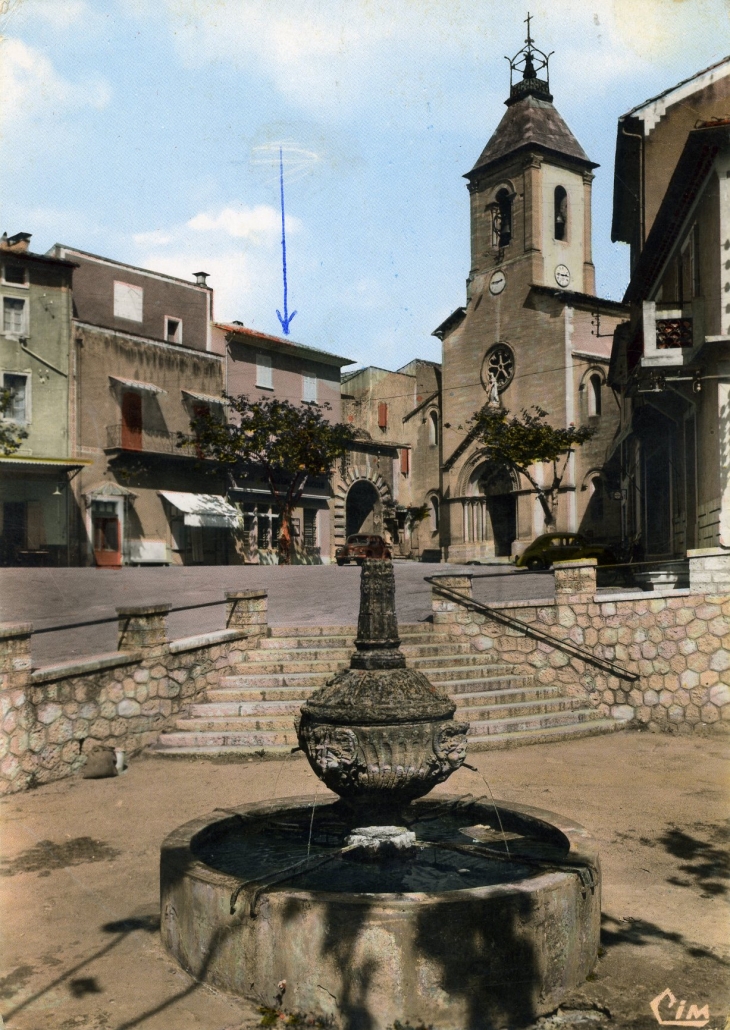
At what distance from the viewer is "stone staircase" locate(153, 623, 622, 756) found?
33.7 feet

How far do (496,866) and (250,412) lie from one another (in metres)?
31.5

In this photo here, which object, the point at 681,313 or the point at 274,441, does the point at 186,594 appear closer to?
the point at 681,313

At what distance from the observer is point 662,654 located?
12969 mm

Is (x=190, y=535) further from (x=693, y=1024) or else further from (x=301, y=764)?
(x=693, y=1024)

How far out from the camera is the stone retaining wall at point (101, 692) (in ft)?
27.3

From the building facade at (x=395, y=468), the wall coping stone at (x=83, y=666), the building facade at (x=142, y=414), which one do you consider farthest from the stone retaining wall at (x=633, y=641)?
the building facade at (x=395, y=468)

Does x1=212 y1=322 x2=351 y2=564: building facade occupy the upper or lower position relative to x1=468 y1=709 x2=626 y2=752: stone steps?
upper

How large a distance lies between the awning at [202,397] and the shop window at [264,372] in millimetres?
2696

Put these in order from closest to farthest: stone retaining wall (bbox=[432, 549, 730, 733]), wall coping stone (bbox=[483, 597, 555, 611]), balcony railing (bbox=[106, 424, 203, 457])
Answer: stone retaining wall (bbox=[432, 549, 730, 733]) → wall coping stone (bbox=[483, 597, 555, 611]) → balcony railing (bbox=[106, 424, 203, 457])

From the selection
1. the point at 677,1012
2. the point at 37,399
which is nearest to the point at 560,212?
the point at 37,399

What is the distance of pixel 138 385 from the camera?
31.5m

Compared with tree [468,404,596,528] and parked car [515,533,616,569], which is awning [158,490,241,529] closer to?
tree [468,404,596,528]

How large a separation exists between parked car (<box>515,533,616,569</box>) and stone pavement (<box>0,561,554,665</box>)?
6.92 ft

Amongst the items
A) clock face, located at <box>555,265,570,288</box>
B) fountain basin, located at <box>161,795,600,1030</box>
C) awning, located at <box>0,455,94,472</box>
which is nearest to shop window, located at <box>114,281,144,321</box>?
awning, located at <box>0,455,94,472</box>
